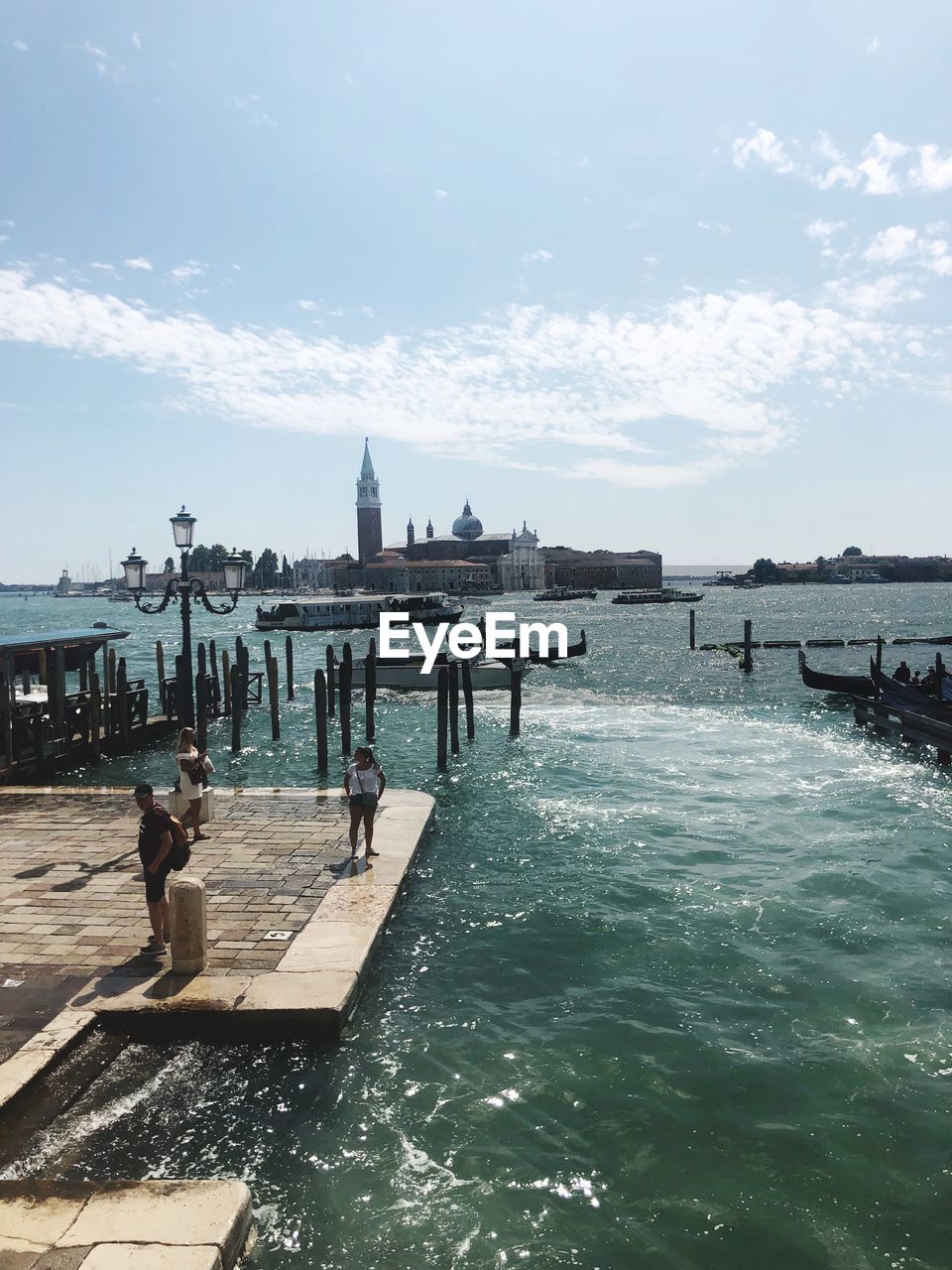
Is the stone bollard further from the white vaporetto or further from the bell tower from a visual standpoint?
the bell tower

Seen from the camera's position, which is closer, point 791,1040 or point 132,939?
point 791,1040

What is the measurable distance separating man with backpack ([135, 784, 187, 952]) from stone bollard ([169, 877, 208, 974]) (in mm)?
302

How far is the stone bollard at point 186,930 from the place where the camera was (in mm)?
6379

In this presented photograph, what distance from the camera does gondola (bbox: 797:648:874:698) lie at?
26.8 m

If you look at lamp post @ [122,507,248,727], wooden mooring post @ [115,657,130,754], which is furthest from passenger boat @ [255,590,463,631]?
lamp post @ [122,507,248,727]

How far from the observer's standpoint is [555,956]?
806 centimetres

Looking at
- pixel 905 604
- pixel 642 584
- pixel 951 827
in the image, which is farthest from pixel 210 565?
pixel 951 827

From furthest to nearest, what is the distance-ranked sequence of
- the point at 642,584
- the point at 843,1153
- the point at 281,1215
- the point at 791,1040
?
1. the point at 642,584
2. the point at 791,1040
3. the point at 843,1153
4. the point at 281,1215

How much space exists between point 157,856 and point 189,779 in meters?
3.33

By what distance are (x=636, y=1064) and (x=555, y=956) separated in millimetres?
1914

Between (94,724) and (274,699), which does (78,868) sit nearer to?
(94,724)

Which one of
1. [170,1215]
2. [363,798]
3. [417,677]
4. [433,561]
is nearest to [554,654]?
[417,677]

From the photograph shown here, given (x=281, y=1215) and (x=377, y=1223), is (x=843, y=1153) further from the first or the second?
(x=281, y=1215)

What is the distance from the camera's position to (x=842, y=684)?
2806 cm
